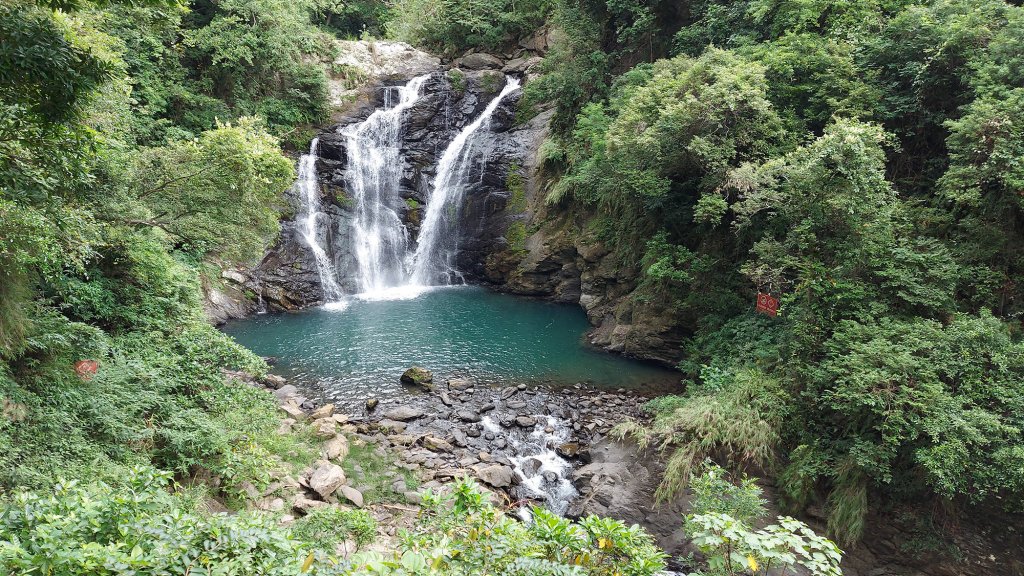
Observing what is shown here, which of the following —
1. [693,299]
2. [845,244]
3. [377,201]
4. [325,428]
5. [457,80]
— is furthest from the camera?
[457,80]

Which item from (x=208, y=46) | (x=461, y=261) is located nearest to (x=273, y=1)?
(x=208, y=46)

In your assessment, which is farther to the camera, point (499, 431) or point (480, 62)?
point (480, 62)

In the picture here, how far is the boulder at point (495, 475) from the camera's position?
9.81 metres

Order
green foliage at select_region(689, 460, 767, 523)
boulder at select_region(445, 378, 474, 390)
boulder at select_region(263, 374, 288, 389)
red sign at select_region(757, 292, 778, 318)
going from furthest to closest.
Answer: boulder at select_region(445, 378, 474, 390) < boulder at select_region(263, 374, 288, 389) < red sign at select_region(757, 292, 778, 318) < green foliage at select_region(689, 460, 767, 523)

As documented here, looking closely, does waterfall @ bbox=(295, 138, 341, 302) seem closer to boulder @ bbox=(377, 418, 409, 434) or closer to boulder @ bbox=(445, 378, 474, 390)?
boulder @ bbox=(445, 378, 474, 390)

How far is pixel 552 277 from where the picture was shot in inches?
882

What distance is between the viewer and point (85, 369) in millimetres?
6801

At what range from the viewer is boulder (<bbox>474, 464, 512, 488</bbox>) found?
32.2 feet

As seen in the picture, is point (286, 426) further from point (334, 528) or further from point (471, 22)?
point (471, 22)

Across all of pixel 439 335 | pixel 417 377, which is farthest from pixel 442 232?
pixel 417 377

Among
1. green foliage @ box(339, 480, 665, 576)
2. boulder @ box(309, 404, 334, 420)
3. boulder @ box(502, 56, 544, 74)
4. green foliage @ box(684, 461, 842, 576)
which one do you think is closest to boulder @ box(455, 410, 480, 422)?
boulder @ box(309, 404, 334, 420)

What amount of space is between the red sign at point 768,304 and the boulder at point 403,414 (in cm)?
864

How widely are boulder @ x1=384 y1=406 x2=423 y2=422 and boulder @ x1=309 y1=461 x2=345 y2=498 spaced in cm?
321

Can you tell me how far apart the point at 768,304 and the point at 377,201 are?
18.8 m
